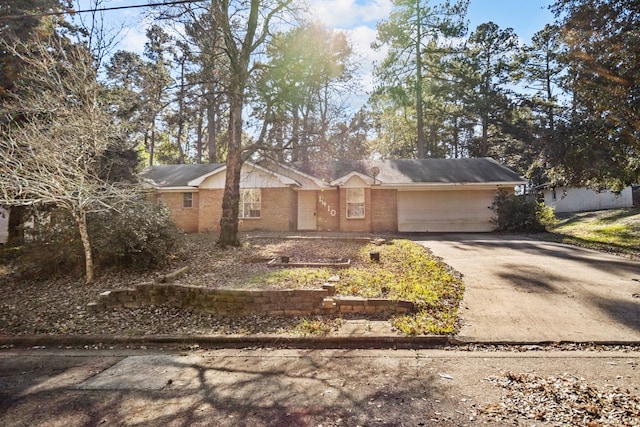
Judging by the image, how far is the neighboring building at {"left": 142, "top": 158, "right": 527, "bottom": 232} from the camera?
18.4 meters

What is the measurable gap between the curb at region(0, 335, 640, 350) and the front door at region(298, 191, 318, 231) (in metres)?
13.6

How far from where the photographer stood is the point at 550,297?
6676mm

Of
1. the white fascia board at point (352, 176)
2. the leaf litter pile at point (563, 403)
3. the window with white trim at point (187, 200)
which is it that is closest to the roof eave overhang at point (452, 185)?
the white fascia board at point (352, 176)

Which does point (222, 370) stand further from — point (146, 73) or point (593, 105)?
point (593, 105)

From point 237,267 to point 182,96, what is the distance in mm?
6212

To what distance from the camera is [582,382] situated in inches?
150

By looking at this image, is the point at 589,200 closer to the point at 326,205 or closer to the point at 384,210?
the point at 384,210

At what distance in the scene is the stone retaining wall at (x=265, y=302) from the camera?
6.38 metres

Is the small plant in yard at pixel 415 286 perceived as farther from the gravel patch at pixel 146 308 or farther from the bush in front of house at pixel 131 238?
the bush in front of house at pixel 131 238

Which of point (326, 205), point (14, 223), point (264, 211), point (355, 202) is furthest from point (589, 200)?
point (14, 223)

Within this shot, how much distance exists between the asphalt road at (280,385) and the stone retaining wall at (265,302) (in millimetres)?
1310

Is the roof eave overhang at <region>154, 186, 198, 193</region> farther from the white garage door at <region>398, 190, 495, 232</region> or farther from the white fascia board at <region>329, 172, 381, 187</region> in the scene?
the white garage door at <region>398, 190, 495, 232</region>

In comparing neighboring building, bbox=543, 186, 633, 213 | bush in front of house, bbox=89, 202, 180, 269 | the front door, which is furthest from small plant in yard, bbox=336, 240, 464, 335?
neighboring building, bbox=543, 186, 633, 213

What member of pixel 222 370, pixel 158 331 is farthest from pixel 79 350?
pixel 222 370
